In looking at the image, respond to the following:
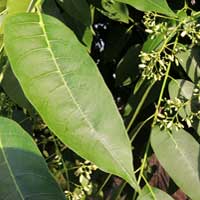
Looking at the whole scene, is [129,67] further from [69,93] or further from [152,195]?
[69,93]

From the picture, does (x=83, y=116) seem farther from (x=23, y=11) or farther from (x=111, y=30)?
(x=111, y=30)

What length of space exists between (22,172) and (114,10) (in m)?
0.63

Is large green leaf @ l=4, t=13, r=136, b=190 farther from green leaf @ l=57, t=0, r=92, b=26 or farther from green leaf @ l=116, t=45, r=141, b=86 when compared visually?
green leaf @ l=116, t=45, r=141, b=86

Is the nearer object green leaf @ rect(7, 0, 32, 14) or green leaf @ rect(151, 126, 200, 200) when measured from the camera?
green leaf @ rect(7, 0, 32, 14)

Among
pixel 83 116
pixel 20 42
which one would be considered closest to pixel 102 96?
pixel 83 116

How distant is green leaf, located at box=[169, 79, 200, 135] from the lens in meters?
1.24

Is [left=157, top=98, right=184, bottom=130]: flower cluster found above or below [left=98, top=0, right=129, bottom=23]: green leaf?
below

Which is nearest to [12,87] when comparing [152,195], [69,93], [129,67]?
[69,93]

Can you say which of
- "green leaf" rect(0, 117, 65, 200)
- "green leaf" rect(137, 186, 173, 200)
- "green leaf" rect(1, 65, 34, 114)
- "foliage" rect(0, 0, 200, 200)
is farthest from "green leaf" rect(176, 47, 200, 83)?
"green leaf" rect(0, 117, 65, 200)

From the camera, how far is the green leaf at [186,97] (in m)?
1.24

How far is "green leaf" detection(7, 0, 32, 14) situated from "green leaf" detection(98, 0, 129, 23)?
34cm

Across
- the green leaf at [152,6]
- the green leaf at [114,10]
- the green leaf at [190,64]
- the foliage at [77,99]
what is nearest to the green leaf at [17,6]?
the foliage at [77,99]

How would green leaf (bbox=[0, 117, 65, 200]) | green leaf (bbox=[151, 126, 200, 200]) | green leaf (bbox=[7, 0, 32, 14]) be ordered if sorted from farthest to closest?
green leaf (bbox=[151, 126, 200, 200])
green leaf (bbox=[7, 0, 32, 14])
green leaf (bbox=[0, 117, 65, 200])

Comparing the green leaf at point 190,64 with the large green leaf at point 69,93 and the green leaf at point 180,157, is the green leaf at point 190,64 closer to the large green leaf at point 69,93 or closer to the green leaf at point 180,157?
the green leaf at point 180,157
